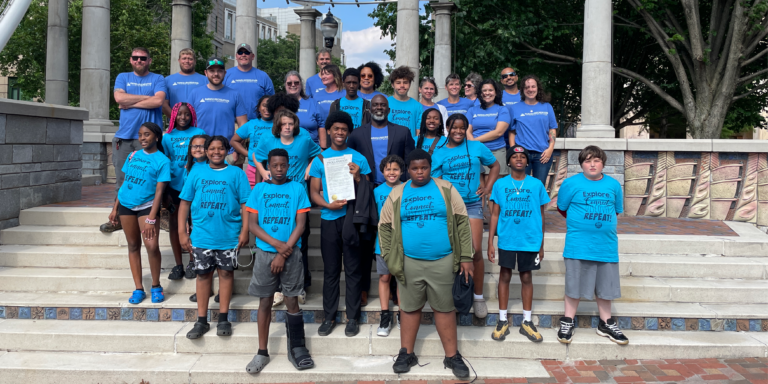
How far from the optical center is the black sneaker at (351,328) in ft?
16.7

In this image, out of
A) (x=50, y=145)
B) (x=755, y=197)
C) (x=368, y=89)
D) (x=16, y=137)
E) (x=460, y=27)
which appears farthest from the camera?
(x=460, y=27)

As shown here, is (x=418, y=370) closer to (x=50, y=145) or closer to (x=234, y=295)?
(x=234, y=295)

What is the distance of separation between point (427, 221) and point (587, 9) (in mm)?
7455

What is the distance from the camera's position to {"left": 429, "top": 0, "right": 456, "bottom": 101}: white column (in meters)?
15.6

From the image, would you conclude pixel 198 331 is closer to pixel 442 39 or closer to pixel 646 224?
pixel 646 224

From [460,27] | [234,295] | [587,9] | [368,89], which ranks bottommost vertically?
[234,295]

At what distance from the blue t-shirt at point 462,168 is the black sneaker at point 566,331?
4.41 feet

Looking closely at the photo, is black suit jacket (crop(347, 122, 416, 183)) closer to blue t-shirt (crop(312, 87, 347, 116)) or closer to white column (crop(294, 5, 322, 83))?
blue t-shirt (crop(312, 87, 347, 116))

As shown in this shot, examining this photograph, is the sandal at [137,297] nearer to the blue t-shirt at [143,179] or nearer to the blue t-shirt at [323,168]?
the blue t-shirt at [143,179]

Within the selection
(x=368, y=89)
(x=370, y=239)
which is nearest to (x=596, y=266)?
(x=370, y=239)

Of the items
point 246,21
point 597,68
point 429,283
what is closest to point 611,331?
point 429,283

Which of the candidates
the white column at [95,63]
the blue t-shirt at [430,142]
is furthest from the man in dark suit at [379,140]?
the white column at [95,63]

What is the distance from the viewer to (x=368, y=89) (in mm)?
6152

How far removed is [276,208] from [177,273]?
6.01ft
